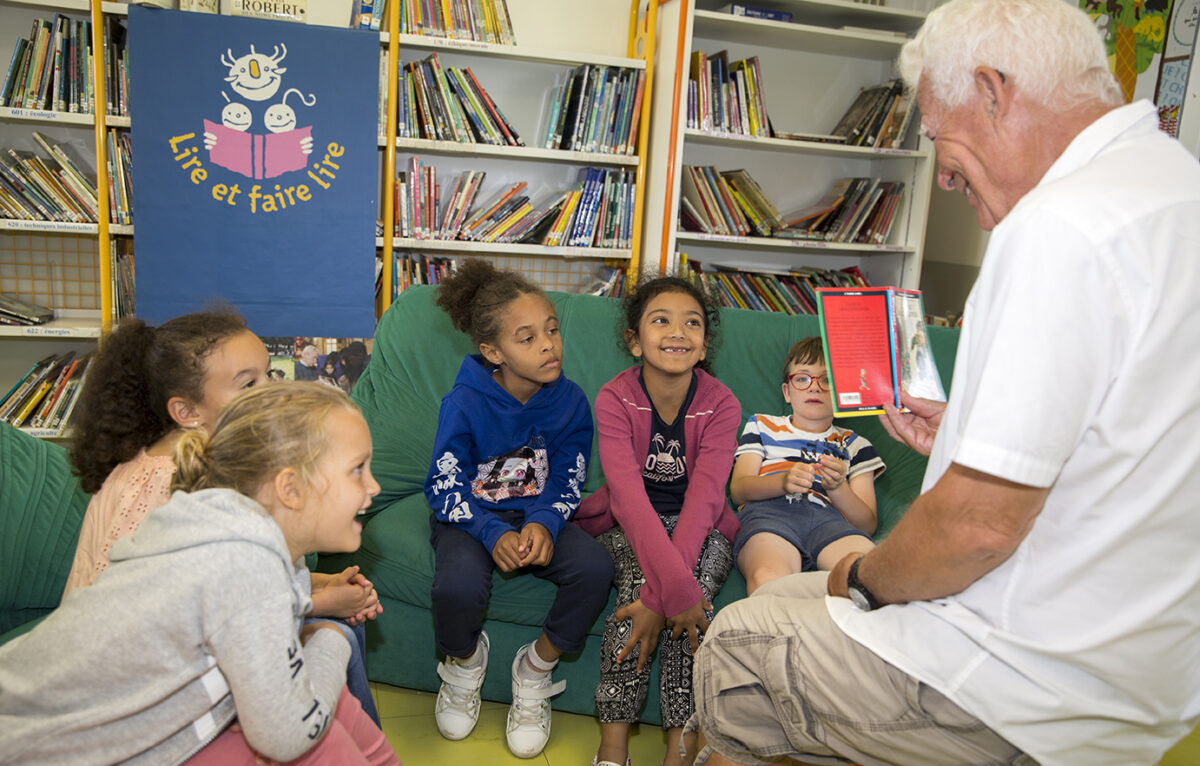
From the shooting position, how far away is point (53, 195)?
9.94 ft

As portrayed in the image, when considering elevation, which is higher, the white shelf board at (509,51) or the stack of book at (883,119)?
the white shelf board at (509,51)

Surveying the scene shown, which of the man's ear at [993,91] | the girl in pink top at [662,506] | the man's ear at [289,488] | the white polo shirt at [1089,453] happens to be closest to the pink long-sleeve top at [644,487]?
the girl in pink top at [662,506]

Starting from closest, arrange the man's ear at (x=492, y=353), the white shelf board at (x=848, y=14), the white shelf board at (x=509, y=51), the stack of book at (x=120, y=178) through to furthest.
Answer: the man's ear at (x=492, y=353) < the stack of book at (x=120, y=178) < the white shelf board at (x=509, y=51) < the white shelf board at (x=848, y=14)

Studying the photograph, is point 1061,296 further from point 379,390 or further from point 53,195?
point 53,195

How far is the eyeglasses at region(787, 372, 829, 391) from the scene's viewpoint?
2.03 metres

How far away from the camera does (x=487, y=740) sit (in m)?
1.79

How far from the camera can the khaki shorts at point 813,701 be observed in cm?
101

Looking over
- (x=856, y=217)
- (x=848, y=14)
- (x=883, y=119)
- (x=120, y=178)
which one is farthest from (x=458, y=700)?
(x=848, y=14)

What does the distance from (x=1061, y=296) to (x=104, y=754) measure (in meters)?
1.15

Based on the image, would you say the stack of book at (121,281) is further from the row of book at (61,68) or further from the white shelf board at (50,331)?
the row of book at (61,68)

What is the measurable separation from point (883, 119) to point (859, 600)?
9.82ft

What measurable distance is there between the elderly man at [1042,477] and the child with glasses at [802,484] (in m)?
0.64

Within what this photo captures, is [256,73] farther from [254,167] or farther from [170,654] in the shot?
[170,654]

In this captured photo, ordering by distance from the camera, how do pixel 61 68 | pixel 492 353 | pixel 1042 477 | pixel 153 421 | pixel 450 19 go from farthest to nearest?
pixel 450 19 → pixel 61 68 → pixel 492 353 → pixel 153 421 → pixel 1042 477
